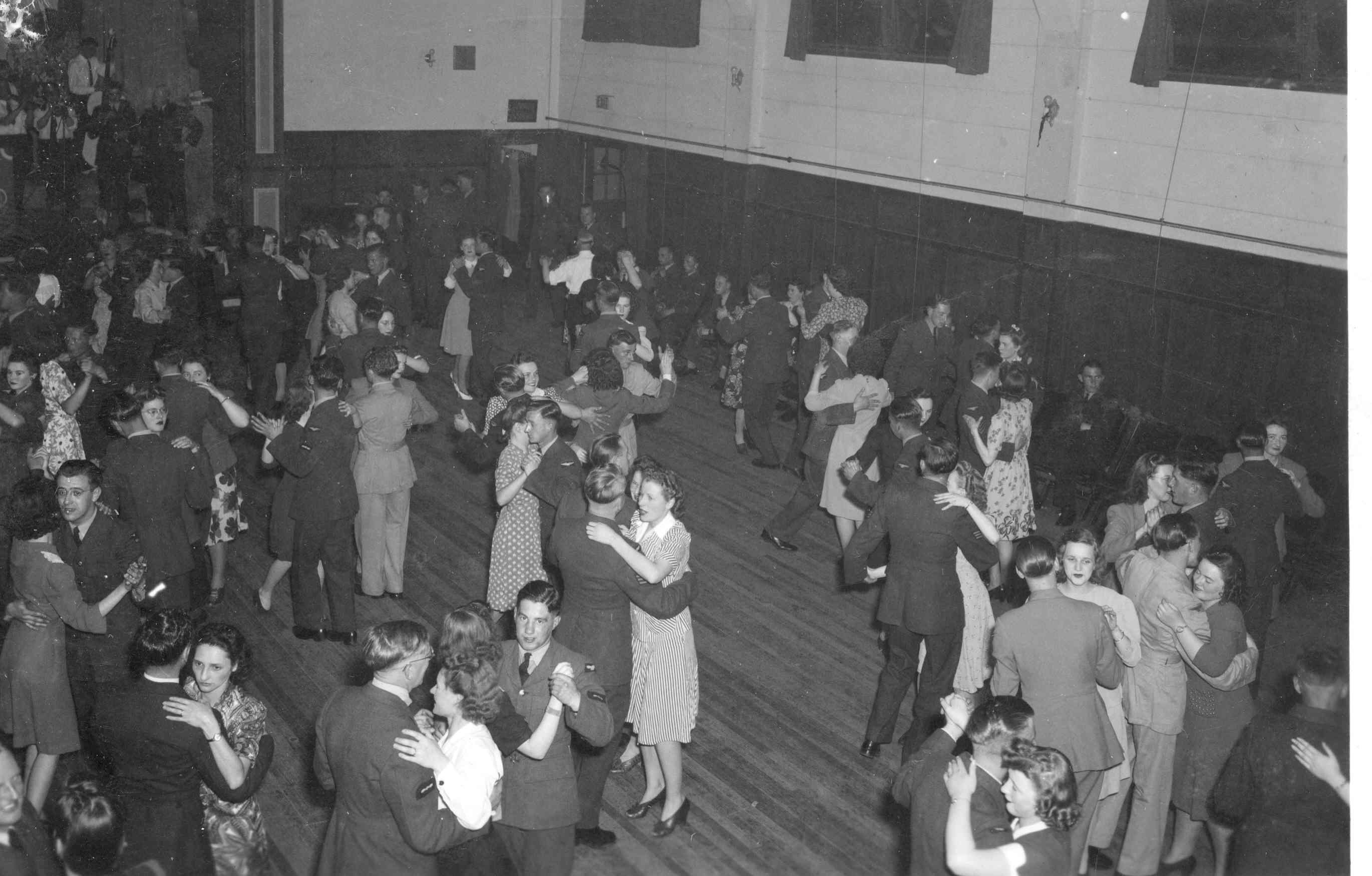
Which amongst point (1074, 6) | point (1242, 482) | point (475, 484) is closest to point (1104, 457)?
point (1242, 482)

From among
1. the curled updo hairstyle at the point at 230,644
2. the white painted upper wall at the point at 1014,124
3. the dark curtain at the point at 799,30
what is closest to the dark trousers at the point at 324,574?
the curled updo hairstyle at the point at 230,644

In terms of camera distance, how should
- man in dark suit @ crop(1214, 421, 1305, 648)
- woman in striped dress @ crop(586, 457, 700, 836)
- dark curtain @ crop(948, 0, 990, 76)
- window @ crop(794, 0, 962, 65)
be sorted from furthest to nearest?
window @ crop(794, 0, 962, 65) → dark curtain @ crop(948, 0, 990, 76) → man in dark suit @ crop(1214, 421, 1305, 648) → woman in striped dress @ crop(586, 457, 700, 836)

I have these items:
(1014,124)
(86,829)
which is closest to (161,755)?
(86,829)

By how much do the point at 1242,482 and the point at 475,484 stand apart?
5035mm

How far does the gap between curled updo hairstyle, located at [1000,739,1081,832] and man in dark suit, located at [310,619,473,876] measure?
A: 152 centimetres

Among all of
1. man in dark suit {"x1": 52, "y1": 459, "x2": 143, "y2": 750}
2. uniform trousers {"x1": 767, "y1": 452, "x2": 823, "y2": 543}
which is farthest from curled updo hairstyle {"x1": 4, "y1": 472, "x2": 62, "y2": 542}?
uniform trousers {"x1": 767, "y1": 452, "x2": 823, "y2": 543}

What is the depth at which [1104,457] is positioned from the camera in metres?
8.25

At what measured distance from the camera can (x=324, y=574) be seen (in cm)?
642

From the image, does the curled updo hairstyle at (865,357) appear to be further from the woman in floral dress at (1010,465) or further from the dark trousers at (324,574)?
the dark trousers at (324,574)

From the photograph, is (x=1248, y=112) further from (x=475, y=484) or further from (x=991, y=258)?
(x=475, y=484)

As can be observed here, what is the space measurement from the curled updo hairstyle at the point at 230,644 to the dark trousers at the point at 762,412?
5.58 metres

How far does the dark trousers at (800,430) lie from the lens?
29.6 feet

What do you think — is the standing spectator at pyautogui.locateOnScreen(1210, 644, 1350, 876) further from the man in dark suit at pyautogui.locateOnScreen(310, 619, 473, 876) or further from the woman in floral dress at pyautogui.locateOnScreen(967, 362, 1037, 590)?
the woman in floral dress at pyautogui.locateOnScreen(967, 362, 1037, 590)

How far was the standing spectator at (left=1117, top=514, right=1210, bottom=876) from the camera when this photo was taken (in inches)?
180
